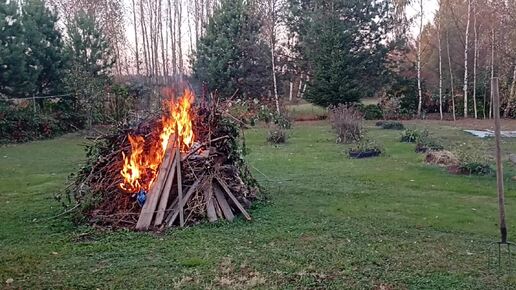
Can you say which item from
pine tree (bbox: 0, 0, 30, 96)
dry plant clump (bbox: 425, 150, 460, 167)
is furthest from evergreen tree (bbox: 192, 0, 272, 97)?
dry plant clump (bbox: 425, 150, 460, 167)

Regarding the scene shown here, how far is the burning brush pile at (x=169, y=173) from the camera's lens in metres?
5.92

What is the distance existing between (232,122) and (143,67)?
2401cm

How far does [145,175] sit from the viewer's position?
20.5 feet

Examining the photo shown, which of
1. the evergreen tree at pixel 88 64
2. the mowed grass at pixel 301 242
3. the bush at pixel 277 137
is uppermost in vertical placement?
the evergreen tree at pixel 88 64

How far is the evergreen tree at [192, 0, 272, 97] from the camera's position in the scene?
79.7ft

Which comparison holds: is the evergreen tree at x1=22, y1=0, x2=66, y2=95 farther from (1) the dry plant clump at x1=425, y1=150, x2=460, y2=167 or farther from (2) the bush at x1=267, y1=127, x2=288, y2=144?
(1) the dry plant clump at x1=425, y1=150, x2=460, y2=167

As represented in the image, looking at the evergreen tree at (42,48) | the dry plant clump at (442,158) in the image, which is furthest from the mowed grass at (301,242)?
the evergreen tree at (42,48)

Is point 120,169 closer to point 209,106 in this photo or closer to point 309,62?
point 209,106

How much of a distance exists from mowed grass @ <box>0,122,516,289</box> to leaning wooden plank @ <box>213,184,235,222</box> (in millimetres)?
232

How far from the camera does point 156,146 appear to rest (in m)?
6.49

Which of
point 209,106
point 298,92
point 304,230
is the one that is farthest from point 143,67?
point 304,230

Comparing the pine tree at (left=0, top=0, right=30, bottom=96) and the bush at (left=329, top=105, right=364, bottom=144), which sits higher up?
the pine tree at (left=0, top=0, right=30, bottom=96)

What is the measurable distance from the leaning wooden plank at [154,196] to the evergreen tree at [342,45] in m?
A: 18.0

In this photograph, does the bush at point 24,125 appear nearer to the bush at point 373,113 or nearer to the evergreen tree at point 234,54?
the evergreen tree at point 234,54
